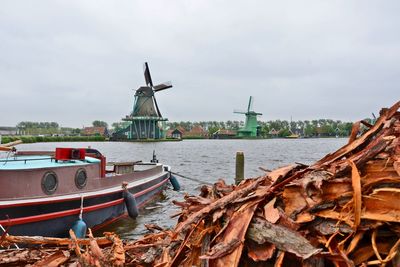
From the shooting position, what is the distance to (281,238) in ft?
6.95

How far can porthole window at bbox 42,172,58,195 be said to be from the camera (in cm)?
1008

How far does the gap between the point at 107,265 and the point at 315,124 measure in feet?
629

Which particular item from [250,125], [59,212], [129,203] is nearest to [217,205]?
[59,212]

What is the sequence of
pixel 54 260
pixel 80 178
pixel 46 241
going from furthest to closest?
pixel 80 178 → pixel 46 241 → pixel 54 260

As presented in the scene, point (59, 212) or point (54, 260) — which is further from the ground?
point (54, 260)

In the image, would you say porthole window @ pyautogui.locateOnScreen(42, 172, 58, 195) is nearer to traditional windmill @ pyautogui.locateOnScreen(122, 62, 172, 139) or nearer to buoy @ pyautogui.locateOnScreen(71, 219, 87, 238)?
buoy @ pyautogui.locateOnScreen(71, 219, 87, 238)

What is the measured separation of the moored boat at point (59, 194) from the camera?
9344 millimetres

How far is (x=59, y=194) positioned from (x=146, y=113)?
82.5m

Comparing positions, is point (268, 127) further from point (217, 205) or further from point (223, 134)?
point (217, 205)

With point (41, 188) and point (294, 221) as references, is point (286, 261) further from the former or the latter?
point (41, 188)

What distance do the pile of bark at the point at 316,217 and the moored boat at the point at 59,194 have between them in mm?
6624

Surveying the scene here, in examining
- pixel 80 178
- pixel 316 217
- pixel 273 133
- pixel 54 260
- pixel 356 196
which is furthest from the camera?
pixel 273 133

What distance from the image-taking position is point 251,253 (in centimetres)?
219

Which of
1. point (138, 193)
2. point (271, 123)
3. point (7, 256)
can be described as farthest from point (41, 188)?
point (271, 123)
